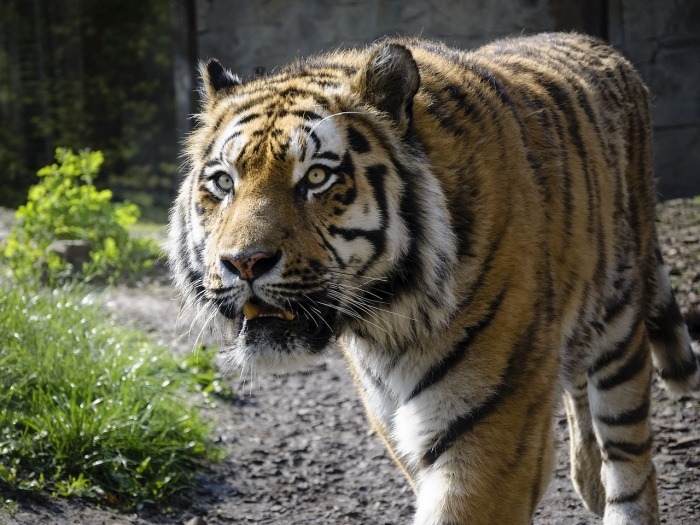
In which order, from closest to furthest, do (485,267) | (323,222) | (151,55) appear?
(323,222)
(485,267)
(151,55)

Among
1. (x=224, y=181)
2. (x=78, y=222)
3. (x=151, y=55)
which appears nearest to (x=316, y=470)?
(x=224, y=181)

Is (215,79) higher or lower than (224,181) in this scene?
higher

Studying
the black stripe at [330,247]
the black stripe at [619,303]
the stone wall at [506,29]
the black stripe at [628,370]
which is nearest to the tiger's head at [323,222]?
the black stripe at [330,247]

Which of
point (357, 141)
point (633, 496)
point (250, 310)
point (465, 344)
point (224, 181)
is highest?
point (357, 141)

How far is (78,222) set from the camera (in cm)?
678

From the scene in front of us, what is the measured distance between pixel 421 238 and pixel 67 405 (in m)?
1.87

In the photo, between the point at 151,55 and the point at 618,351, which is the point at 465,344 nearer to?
the point at 618,351

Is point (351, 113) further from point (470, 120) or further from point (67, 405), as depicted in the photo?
point (67, 405)

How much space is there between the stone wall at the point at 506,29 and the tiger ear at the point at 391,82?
500 centimetres

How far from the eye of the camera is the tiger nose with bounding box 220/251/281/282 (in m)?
2.33

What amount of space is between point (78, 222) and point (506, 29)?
3566 millimetres

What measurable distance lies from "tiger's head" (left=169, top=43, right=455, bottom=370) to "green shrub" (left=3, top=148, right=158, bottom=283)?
3685mm

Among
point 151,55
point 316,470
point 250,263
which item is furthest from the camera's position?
point 151,55

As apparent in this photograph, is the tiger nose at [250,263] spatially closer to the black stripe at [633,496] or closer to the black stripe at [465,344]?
the black stripe at [465,344]
